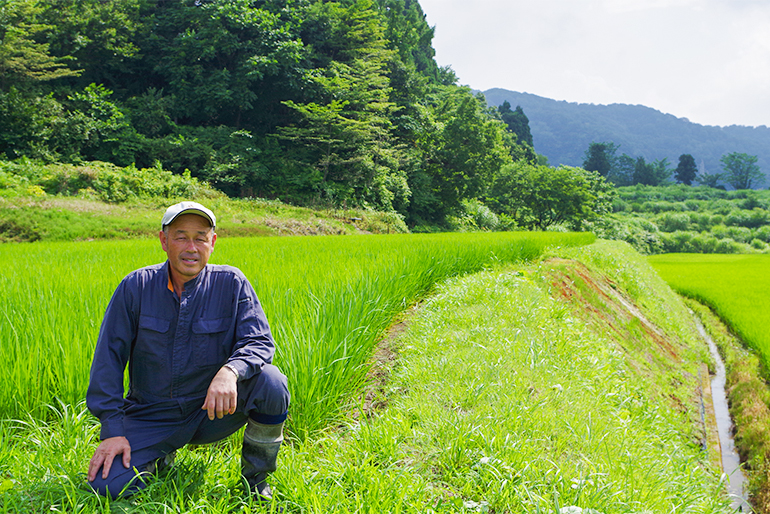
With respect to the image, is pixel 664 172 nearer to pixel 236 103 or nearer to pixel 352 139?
pixel 352 139

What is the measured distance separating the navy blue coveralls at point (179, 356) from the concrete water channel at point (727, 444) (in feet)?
9.38

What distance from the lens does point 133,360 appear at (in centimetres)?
161

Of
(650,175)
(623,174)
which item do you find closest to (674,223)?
(650,175)

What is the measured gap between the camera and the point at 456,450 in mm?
1832

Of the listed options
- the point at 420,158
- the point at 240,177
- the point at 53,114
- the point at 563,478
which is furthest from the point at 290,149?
the point at 563,478

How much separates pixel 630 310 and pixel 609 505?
6.74m

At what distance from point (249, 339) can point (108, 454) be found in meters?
0.57

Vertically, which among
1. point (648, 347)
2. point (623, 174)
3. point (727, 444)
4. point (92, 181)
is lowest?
point (727, 444)

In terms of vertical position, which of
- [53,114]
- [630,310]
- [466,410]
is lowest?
[630,310]

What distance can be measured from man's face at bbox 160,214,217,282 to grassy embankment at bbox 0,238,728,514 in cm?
77

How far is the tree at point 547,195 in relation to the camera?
30.3m

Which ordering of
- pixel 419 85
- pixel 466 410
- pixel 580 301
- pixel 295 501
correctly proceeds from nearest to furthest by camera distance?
pixel 295 501, pixel 466 410, pixel 580 301, pixel 419 85

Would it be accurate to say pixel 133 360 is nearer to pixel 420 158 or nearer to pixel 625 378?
pixel 625 378

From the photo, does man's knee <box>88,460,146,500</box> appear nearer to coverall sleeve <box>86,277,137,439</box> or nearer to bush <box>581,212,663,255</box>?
coverall sleeve <box>86,277,137,439</box>
